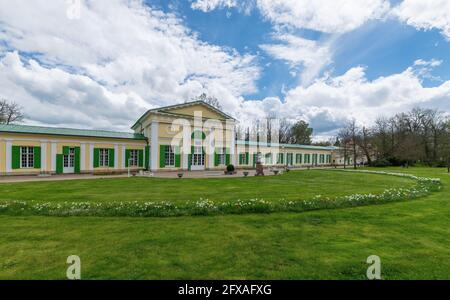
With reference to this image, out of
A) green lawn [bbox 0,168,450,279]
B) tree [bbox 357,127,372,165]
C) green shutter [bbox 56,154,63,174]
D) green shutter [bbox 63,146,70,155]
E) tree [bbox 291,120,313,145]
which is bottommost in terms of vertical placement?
green lawn [bbox 0,168,450,279]

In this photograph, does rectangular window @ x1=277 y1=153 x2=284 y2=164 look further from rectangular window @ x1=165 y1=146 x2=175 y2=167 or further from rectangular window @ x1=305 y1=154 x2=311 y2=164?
rectangular window @ x1=165 y1=146 x2=175 y2=167

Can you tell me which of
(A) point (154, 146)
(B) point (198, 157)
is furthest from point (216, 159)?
(A) point (154, 146)

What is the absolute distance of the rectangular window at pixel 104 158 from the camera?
1054 inches

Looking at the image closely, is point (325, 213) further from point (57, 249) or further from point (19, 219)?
point (19, 219)

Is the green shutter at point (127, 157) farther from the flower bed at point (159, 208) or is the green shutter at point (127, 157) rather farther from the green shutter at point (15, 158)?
the flower bed at point (159, 208)

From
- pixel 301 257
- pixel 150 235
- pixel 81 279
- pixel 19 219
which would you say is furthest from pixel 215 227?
pixel 19 219

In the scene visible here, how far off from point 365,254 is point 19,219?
29.3 ft

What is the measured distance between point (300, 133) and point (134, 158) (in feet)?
171

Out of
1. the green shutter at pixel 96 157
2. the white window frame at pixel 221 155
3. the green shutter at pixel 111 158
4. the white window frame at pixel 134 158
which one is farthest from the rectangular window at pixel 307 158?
the green shutter at pixel 96 157

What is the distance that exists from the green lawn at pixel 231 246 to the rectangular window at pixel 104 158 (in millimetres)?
21421

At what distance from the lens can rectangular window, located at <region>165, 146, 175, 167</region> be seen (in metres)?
29.9

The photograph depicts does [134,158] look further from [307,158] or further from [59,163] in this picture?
[307,158]

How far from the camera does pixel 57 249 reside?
4.33 m

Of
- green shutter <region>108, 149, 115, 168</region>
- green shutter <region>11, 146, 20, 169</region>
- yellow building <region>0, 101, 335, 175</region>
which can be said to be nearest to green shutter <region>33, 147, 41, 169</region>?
yellow building <region>0, 101, 335, 175</region>
